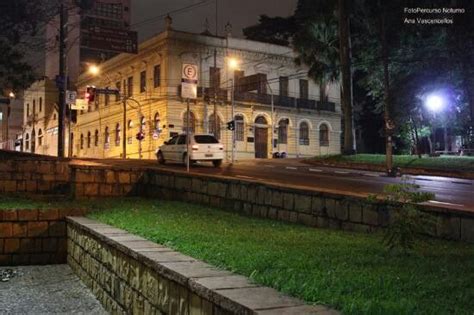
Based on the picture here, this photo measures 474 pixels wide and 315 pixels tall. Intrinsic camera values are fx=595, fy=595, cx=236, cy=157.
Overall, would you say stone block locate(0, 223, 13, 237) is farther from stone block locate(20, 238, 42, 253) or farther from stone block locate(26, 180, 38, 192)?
stone block locate(26, 180, 38, 192)

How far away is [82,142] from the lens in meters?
69.4

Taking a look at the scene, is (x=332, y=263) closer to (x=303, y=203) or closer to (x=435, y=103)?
(x=303, y=203)

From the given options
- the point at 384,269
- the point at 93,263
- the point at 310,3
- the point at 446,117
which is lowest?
the point at 93,263

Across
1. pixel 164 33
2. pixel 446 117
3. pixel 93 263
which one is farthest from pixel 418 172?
pixel 164 33

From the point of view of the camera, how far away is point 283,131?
5791cm

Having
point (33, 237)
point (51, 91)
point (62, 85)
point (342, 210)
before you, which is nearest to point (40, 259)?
point (33, 237)

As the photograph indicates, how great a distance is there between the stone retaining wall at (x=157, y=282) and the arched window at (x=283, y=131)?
→ 1905 inches

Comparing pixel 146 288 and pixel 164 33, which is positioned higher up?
pixel 164 33

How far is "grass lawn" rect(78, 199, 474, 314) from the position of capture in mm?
4254

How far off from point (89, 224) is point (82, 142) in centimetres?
6204

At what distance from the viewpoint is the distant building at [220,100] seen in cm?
5197

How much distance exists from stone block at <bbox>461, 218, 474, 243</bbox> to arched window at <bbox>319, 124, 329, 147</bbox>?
5408 centimetres

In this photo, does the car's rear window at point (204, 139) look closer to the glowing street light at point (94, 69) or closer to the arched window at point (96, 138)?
the glowing street light at point (94, 69)

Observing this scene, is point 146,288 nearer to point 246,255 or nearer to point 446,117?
point 246,255
